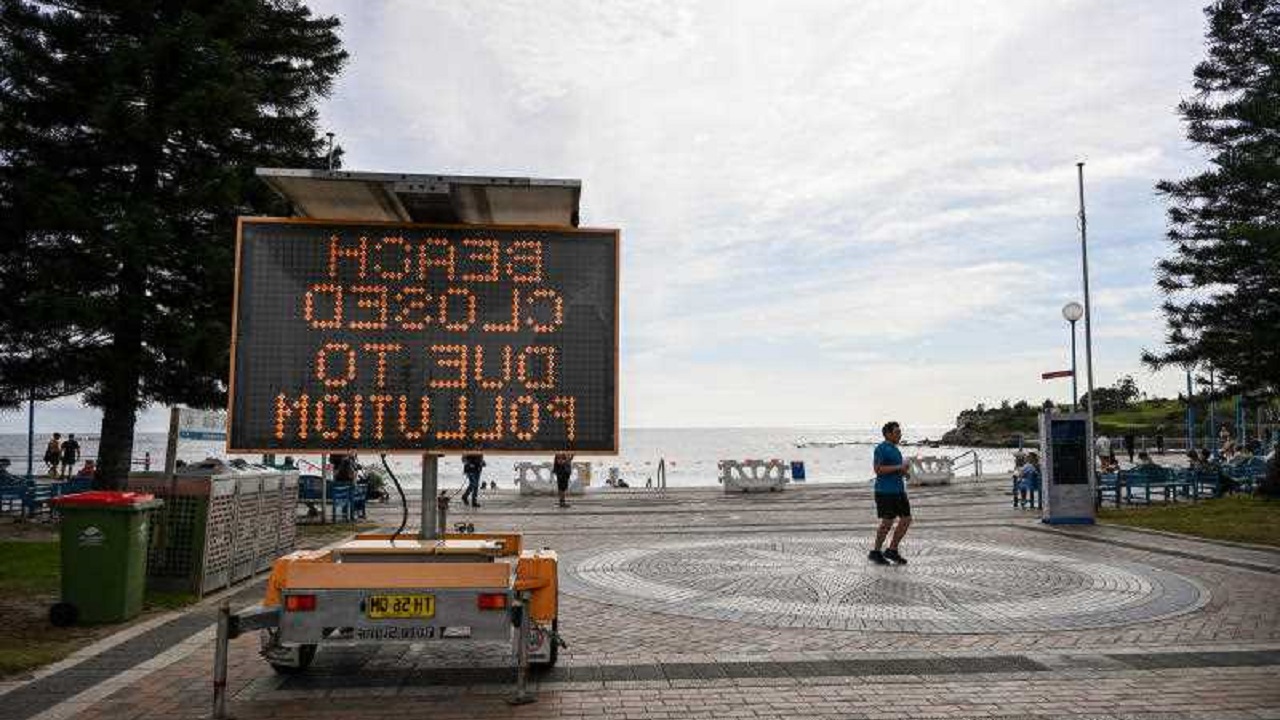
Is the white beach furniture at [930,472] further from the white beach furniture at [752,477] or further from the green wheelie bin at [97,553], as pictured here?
the green wheelie bin at [97,553]

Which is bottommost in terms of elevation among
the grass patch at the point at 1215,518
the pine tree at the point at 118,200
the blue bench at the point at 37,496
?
the grass patch at the point at 1215,518

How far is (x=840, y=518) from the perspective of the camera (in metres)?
19.5

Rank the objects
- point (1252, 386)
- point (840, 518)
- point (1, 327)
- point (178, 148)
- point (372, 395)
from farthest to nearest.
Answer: point (1252, 386) < point (840, 518) < point (178, 148) < point (1, 327) < point (372, 395)

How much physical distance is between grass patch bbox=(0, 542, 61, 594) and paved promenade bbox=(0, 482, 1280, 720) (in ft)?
8.48

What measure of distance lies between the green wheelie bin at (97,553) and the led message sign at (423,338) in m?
3.14

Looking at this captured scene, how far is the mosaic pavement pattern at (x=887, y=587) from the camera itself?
8.29 meters

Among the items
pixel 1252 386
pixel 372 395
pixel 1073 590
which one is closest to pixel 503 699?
pixel 372 395

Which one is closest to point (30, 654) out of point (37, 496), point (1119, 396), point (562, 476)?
point (37, 496)

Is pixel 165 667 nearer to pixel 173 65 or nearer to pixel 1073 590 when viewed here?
pixel 1073 590

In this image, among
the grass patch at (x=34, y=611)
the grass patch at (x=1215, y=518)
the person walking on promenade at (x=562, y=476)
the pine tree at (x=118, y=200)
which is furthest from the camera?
the person walking on promenade at (x=562, y=476)

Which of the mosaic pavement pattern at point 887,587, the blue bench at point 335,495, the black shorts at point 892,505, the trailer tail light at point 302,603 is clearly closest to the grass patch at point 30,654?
the trailer tail light at point 302,603

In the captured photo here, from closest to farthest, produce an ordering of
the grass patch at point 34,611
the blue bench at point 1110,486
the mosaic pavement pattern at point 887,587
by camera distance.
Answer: the grass patch at point 34,611
the mosaic pavement pattern at point 887,587
the blue bench at point 1110,486

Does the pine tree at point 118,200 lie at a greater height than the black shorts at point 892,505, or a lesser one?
greater

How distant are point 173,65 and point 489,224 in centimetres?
1329
